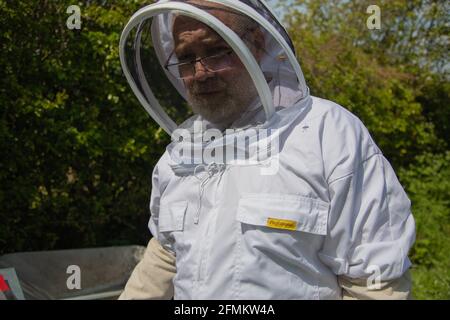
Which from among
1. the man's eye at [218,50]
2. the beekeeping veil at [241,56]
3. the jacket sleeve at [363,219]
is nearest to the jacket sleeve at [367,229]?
the jacket sleeve at [363,219]

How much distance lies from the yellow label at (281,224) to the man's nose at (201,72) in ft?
1.70

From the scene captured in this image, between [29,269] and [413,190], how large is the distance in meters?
4.14

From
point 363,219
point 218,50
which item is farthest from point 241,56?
point 363,219

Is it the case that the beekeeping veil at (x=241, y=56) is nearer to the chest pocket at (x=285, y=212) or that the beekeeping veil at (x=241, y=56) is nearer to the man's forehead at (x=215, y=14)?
the man's forehead at (x=215, y=14)

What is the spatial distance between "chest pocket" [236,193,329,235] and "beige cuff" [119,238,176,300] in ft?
1.62

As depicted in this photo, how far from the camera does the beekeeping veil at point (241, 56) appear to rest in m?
1.74

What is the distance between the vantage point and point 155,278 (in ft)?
6.73

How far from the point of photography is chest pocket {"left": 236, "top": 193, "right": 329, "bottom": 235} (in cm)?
162

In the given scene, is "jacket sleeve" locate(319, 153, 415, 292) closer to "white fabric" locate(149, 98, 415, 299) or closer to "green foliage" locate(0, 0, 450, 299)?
"white fabric" locate(149, 98, 415, 299)

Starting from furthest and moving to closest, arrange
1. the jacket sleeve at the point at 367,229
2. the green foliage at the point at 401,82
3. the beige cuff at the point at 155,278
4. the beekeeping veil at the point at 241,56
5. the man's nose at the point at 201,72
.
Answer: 1. the green foliage at the point at 401,82
2. the beige cuff at the point at 155,278
3. the man's nose at the point at 201,72
4. the beekeeping veil at the point at 241,56
5. the jacket sleeve at the point at 367,229

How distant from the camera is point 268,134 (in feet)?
5.65

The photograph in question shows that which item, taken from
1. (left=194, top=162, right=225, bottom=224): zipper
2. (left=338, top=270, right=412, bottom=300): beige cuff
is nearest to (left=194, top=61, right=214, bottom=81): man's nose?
(left=194, top=162, right=225, bottom=224): zipper
